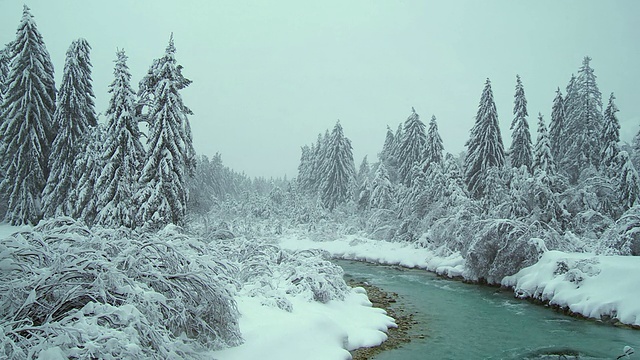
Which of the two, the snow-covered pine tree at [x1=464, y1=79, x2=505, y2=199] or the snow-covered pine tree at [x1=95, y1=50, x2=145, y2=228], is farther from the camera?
the snow-covered pine tree at [x1=464, y1=79, x2=505, y2=199]

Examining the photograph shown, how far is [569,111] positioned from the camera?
40406 mm

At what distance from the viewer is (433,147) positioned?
3912 centimetres

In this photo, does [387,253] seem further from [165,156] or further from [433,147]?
[165,156]

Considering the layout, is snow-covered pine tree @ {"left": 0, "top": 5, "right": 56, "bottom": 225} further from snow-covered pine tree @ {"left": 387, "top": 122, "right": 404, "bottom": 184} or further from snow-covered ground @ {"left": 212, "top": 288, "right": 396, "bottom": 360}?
snow-covered pine tree @ {"left": 387, "top": 122, "right": 404, "bottom": 184}

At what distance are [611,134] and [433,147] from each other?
47.3ft

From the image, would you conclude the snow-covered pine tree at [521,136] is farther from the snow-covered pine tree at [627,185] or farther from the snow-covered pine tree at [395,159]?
the snow-covered pine tree at [395,159]

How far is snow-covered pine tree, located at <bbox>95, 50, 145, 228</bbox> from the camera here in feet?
67.9

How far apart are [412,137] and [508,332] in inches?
1427

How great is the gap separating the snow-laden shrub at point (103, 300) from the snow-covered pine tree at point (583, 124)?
38.2m

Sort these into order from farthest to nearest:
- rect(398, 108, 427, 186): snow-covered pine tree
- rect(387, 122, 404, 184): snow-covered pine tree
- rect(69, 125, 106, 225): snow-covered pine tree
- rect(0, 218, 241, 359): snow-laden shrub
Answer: rect(387, 122, 404, 184): snow-covered pine tree
rect(398, 108, 427, 186): snow-covered pine tree
rect(69, 125, 106, 225): snow-covered pine tree
rect(0, 218, 241, 359): snow-laden shrub

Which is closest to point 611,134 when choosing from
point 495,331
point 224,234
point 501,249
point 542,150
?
point 542,150

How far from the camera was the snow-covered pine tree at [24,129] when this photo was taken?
2430 centimetres

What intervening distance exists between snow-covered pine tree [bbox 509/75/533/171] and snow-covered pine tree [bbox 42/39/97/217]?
3558 cm

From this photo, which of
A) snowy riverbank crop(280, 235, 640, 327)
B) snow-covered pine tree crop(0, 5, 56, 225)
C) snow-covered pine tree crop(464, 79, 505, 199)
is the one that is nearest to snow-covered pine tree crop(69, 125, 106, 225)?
snow-covered pine tree crop(0, 5, 56, 225)
